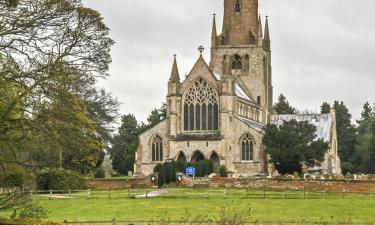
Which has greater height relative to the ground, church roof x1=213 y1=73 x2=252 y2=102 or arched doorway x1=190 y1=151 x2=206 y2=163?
church roof x1=213 y1=73 x2=252 y2=102

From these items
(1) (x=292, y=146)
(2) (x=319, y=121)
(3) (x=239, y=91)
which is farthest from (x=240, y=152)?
(2) (x=319, y=121)

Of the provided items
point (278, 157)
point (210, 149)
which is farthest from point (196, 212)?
point (210, 149)

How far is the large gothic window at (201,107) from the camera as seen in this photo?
8419cm

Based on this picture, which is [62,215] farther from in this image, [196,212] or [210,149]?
[210,149]

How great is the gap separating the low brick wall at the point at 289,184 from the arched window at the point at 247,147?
19858 mm

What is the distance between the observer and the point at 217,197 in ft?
162

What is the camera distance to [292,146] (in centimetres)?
7612

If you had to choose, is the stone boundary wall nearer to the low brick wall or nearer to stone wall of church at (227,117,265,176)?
the low brick wall

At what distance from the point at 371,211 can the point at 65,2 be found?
21555 mm

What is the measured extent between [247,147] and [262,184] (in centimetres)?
2450

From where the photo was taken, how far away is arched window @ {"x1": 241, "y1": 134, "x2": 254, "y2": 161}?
82812 mm

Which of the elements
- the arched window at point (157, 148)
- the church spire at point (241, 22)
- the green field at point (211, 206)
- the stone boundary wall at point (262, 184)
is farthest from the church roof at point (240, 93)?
the green field at point (211, 206)

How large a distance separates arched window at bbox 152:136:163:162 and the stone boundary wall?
1636 centimetres

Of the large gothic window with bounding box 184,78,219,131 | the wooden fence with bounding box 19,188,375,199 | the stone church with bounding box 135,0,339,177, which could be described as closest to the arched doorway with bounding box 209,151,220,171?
the stone church with bounding box 135,0,339,177
